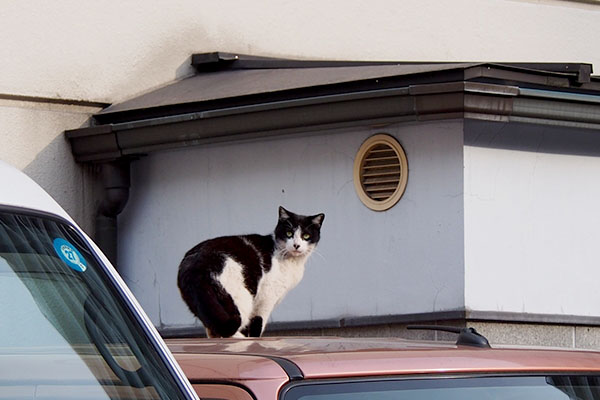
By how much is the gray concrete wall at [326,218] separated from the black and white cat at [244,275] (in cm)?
57

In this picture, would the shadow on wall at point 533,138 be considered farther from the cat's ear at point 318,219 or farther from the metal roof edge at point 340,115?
the cat's ear at point 318,219

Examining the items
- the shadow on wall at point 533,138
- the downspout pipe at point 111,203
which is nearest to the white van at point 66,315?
the shadow on wall at point 533,138

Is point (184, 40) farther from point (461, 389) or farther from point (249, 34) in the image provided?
point (461, 389)

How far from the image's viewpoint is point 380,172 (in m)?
9.45

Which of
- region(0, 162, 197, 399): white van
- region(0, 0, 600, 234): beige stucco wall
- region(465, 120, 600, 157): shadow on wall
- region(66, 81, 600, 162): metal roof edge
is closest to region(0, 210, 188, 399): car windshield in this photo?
region(0, 162, 197, 399): white van

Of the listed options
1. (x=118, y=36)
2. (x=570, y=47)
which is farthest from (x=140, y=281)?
(x=570, y=47)

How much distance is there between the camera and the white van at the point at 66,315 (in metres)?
2.34

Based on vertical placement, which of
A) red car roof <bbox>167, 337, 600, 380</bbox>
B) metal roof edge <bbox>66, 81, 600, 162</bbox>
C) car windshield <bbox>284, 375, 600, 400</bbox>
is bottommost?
car windshield <bbox>284, 375, 600, 400</bbox>

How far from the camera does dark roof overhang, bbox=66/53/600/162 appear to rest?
8875mm

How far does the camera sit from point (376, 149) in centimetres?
952

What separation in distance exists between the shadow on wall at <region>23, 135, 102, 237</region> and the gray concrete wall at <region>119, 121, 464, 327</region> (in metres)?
0.32

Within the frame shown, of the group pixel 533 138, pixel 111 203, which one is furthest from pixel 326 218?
pixel 111 203

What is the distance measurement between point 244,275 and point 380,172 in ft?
5.06

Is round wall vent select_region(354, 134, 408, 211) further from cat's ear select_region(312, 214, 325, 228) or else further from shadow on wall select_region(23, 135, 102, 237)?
shadow on wall select_region(23, 135, 102, 237)
